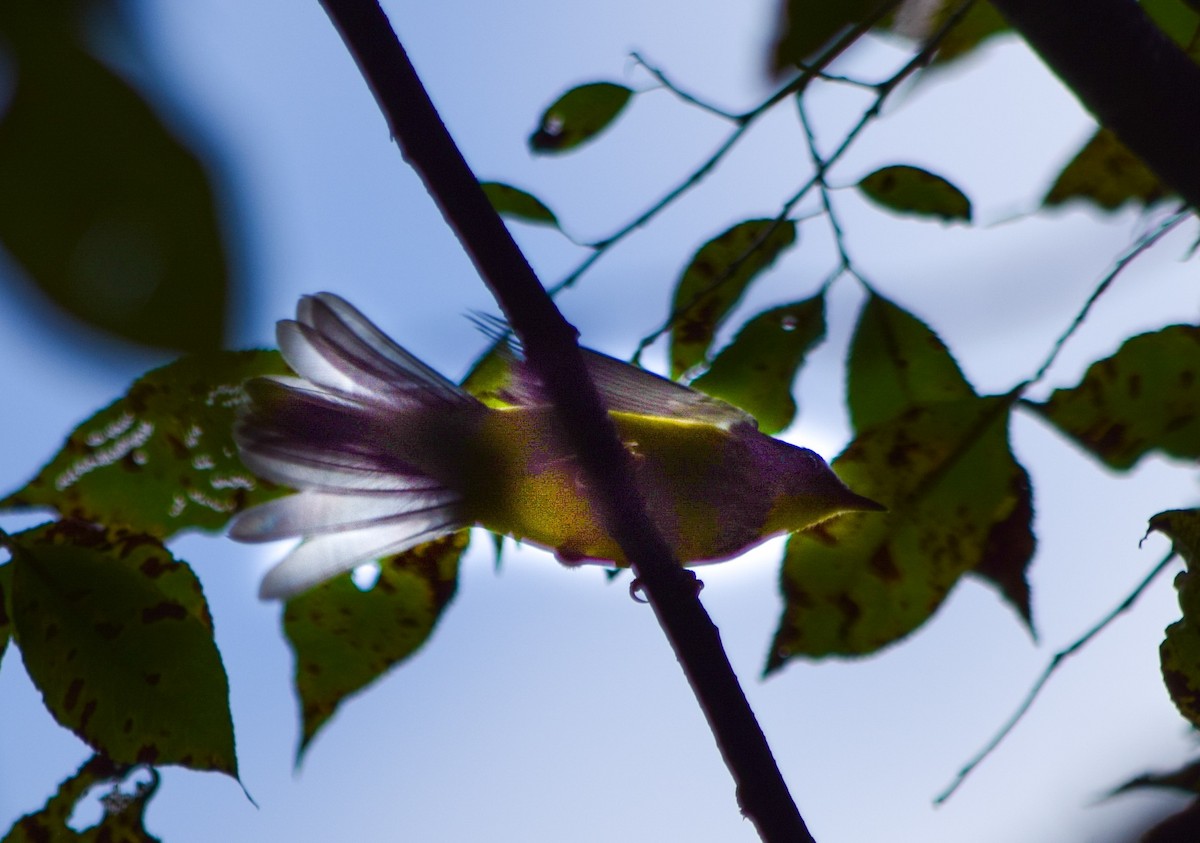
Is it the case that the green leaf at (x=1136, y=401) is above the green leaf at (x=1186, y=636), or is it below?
above

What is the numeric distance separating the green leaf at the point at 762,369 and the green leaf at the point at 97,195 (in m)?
0.78

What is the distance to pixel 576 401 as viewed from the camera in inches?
32.0

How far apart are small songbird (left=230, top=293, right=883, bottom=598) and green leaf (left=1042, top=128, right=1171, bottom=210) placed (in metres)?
0.42

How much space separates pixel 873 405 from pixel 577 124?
469 millimetres

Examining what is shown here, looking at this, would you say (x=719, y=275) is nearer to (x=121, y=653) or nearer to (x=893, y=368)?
(x=893, y=368)

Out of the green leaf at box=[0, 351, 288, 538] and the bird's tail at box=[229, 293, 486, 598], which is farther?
the bird's tail at box=[229, 293, 486, 598]

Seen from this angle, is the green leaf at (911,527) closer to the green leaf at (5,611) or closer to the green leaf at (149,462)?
the green leaf at (149,462)

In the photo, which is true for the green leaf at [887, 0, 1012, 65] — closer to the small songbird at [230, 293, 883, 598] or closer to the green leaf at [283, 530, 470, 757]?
the small songbird at [230, 293, 883, 598]

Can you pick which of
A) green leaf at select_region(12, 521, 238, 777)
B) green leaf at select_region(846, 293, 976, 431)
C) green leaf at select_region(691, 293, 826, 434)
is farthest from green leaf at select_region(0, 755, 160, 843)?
green leaf at select_region(846, 293, 976, 431)

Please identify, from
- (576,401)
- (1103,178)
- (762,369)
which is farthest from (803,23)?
(1103,178)

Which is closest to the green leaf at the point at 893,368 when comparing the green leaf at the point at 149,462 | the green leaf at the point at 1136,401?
the green leaf at the point at 1136,401

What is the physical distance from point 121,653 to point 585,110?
2.50 feet

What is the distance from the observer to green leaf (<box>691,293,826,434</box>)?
1062mm

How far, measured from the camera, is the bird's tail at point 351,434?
3.75 ft
